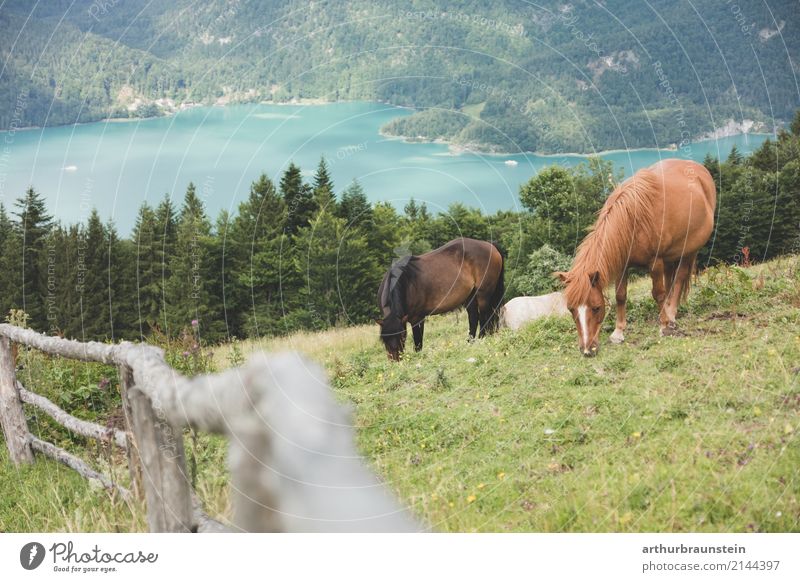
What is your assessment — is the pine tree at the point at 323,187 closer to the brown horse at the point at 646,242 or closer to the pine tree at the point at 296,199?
the pine tree at the point at 296,199

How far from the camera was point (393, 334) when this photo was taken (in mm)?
6434

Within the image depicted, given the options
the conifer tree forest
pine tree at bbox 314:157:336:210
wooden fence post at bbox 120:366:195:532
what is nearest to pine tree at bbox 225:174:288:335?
the conifer tree forest

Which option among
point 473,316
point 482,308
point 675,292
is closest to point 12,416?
point 473,316

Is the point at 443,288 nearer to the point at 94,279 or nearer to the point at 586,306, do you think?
the point at 586,306

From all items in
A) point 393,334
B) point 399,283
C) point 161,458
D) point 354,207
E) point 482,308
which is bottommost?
point 482,308

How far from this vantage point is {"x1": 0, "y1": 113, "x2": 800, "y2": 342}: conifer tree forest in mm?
6348

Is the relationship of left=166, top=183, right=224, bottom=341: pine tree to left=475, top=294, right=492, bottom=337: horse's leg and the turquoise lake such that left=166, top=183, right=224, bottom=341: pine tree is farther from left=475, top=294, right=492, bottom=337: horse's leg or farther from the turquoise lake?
left=475, top=294, right=492, bottom=337: horse's leg

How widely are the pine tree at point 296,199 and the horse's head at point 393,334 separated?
1340 millimetres

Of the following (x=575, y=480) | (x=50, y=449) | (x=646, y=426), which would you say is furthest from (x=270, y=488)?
(x=50, y=449)

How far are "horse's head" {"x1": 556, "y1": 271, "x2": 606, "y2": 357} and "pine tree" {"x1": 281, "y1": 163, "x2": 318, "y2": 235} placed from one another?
2.71 m

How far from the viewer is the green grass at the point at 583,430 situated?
127 inches

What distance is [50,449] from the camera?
16.3 feet

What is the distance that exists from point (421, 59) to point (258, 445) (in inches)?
187

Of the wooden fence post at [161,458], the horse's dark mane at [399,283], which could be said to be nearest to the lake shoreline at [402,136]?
the horse's dark mane at [399,283]
